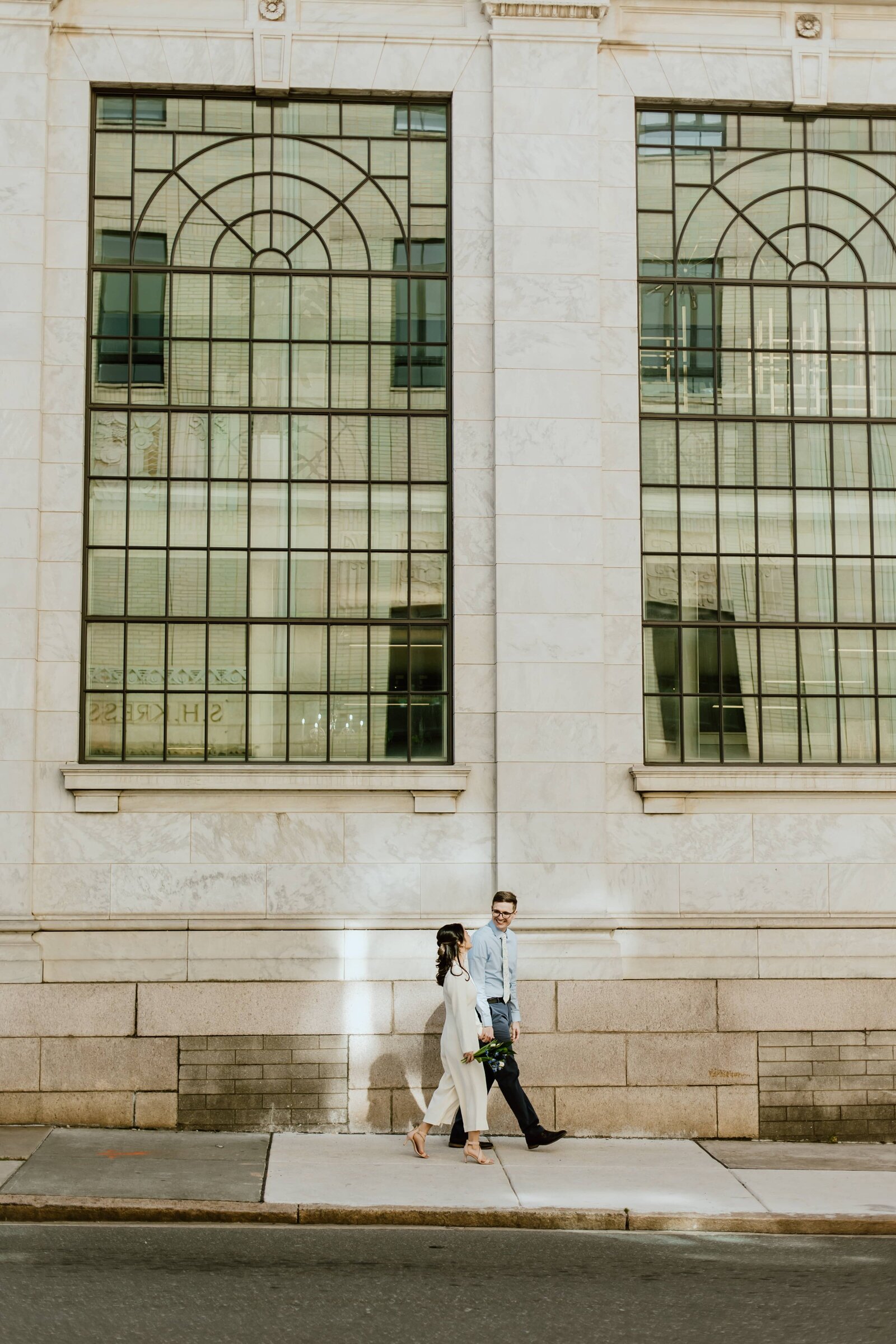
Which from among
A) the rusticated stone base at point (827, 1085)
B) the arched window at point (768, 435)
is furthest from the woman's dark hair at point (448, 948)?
the rusticated stone base at point (827, 1085)

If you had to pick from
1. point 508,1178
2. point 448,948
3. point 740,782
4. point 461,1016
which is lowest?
point 508,1178

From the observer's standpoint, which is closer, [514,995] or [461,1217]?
[461,1217]

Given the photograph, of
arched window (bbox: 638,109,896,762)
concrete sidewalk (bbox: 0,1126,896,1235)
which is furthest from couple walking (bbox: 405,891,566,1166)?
arched window (bbox: 638,109,896,762)

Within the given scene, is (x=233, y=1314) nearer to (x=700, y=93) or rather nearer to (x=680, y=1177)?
(x=680, y=1177)

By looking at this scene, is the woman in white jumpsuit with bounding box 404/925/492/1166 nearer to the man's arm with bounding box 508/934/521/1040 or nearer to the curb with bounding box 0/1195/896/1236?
the man's arm with bounding box 508/934/521/1040

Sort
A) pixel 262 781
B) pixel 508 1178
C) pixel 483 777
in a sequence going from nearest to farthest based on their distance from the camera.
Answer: pixel 508 1178 → pixel 262 781 → pixel 483 777

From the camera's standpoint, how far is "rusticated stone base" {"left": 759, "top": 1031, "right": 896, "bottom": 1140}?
12562 mm

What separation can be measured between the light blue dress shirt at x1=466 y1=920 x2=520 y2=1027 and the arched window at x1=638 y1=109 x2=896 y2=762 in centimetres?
258

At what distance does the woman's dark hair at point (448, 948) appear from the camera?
11.2 metres

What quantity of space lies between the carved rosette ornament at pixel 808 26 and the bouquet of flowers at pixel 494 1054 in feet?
30.6

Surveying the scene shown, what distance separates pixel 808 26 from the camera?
13.5 m

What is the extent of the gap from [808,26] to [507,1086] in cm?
974

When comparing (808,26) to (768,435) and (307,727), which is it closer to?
(768,435)

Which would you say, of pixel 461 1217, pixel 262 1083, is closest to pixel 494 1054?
pixel 461 1217
